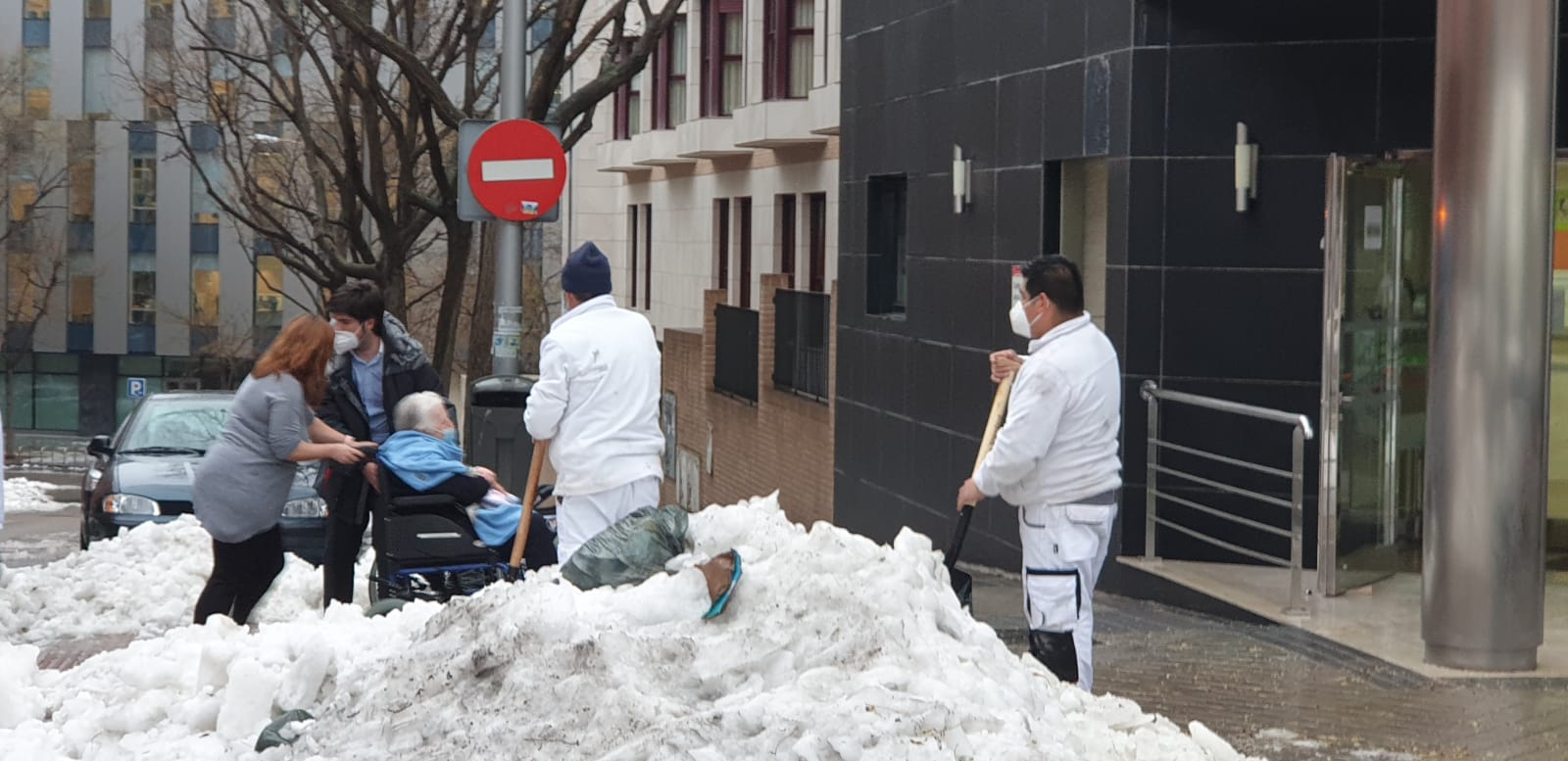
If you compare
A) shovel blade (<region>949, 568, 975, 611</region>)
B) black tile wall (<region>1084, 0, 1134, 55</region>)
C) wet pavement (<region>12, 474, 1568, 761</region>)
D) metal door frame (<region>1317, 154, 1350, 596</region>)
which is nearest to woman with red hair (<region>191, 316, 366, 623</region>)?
wet pavement (<region>12, 474, 1568, 761</region>)

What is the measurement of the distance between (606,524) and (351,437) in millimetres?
1404

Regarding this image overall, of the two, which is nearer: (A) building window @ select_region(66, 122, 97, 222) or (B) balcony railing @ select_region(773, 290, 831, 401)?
(B) balcony railing @ select_region(773, 290, 831, 401)

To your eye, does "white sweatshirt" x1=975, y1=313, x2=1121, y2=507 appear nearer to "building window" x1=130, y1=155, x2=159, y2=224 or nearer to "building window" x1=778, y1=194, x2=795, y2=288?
"building window" x1=778, y1=194, x2=795, y2=288

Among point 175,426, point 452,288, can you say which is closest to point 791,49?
point 452,288

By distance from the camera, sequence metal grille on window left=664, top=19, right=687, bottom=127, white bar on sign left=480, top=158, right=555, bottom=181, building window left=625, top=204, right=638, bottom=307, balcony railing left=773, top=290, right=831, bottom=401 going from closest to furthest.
Result: white bar on sign left=480, top=158, right=555, bottom=181 < balcony railing left=773, top=290, right=831, bottom=401 < metal grille on window left=664, top=19, right=687, bottom=127 < building window left=625, top=204, right=638, bottom=307

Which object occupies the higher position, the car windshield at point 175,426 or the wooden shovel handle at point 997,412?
the wooden shovel handle at point 997,412

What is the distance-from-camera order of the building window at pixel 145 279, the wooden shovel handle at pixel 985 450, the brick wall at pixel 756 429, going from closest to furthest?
the wooden shovel handle at pixel 985 450 < the brick wall at pixel 756 429 < the building window at pixel 145 279

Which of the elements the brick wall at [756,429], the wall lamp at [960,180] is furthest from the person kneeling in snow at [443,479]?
the brick wall at [756,429]

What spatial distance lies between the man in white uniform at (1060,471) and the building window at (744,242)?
23.3 meters

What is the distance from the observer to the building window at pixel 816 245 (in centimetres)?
2678

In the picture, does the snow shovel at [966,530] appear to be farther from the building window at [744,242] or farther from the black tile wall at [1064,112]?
the building window at [744,242]

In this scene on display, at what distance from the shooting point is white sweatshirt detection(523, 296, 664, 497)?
809cm

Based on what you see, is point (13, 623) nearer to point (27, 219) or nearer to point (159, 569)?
point (159, 569)

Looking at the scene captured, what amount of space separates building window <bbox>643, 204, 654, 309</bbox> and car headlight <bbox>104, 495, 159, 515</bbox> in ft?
72.4
